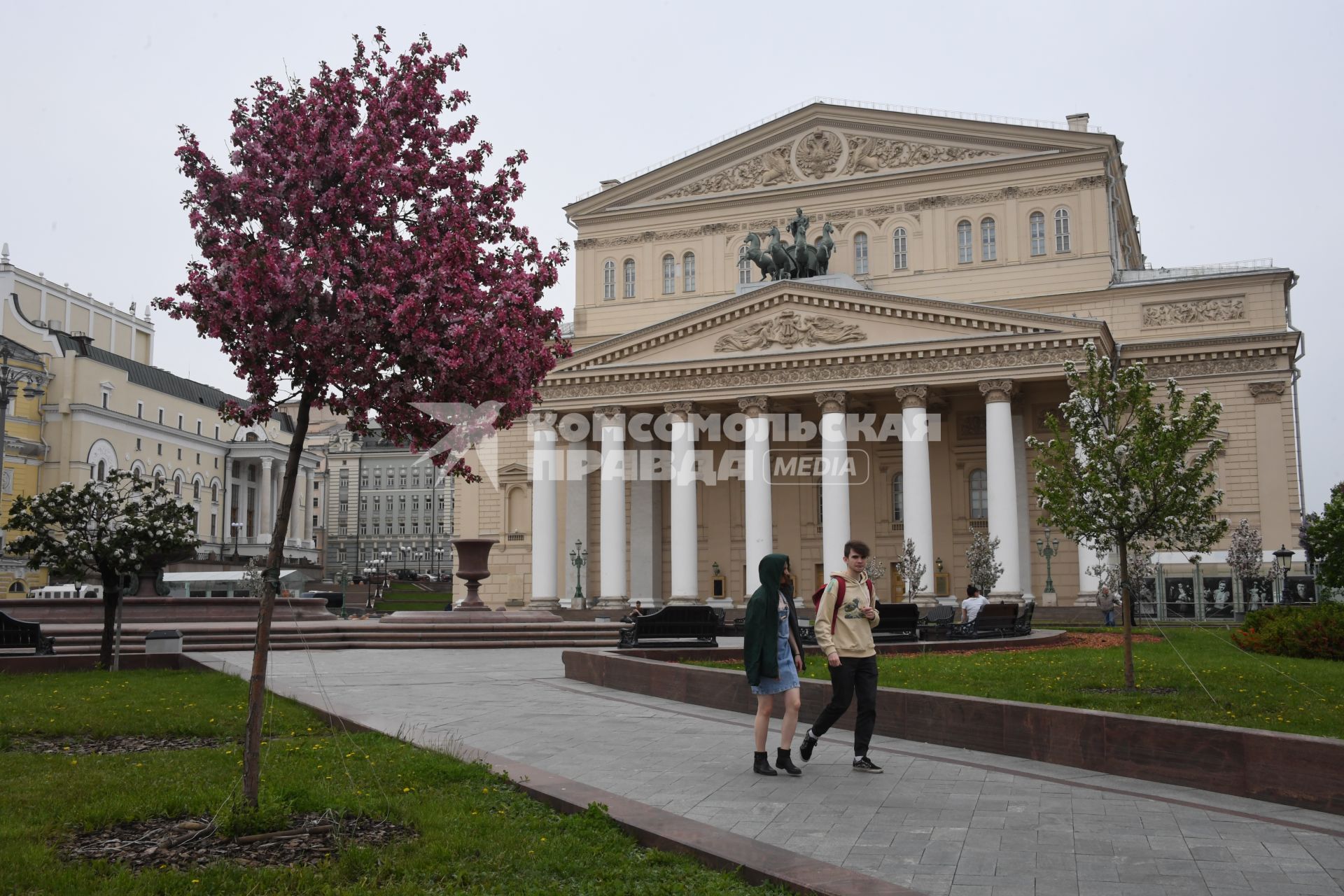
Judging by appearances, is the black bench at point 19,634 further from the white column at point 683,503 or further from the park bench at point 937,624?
the white column at point 683,503

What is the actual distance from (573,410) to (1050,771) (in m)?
40.3

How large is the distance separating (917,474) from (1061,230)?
13.4 m

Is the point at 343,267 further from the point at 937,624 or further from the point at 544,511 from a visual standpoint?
the point at 544,511

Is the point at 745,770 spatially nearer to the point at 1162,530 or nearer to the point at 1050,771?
the point at 1050,771

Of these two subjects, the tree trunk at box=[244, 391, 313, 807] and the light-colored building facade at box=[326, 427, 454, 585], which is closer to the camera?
the tree trunk at box=[244, 391, 313, 807]

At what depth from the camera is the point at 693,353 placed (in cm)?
4675

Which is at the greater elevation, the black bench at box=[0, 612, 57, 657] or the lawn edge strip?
the black bench at box=[0, 612, 57, 657]

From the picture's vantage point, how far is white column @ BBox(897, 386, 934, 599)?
140 feet

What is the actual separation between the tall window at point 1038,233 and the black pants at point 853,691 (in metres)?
42.1

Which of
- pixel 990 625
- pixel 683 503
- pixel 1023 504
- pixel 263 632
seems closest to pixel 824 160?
pixel 683 503

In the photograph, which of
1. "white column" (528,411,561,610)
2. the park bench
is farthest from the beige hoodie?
"white column" (528,411,561,610)

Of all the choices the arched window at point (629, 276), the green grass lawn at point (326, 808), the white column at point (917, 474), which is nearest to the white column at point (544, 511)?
the arched window at point (629, 276)

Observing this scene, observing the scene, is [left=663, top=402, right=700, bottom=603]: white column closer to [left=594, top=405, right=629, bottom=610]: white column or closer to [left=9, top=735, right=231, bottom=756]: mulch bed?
[left=594, top=405, right=629, bottom=610]: white column

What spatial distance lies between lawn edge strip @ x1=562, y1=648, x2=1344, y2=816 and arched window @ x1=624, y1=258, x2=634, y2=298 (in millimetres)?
42536
